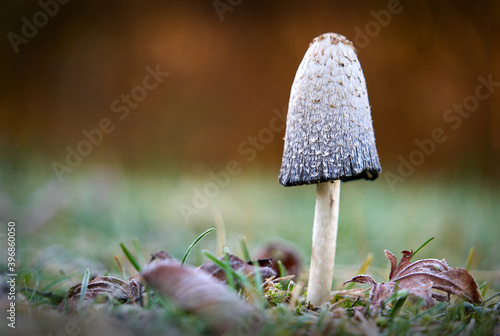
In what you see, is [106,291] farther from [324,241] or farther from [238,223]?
[238,223]

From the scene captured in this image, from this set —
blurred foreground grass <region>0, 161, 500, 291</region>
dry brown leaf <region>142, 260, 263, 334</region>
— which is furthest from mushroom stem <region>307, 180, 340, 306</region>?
blurred foreground grass <region>0, 161, 500, 291</region>

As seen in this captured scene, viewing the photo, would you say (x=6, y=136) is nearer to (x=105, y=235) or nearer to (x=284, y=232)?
(x=105, y=235)

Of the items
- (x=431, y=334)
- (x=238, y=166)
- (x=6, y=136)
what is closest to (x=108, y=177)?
(x=6, y=136)

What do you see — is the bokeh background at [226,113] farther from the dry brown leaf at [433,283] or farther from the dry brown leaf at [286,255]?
the dry brown leaf at [433,283]

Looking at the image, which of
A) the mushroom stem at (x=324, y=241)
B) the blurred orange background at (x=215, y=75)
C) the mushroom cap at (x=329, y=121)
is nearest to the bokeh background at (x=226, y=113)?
the blurred orange background at (x=215, y=75)

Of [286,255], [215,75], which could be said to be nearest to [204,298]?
[286,255]
